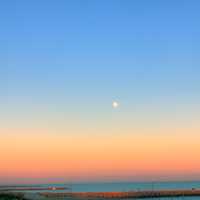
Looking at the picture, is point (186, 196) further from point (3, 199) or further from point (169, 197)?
point (3, 199)

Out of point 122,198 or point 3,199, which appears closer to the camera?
point 3,199

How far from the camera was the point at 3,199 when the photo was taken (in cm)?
5669

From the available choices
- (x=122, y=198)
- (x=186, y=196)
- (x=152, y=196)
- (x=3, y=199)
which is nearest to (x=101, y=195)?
(x=122, y=198)

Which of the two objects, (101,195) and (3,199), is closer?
(3,199)

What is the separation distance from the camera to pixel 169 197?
A: 3762 inches

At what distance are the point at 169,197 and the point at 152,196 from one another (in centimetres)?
449

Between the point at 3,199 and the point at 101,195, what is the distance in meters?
44.7

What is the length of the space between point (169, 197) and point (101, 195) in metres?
17.5

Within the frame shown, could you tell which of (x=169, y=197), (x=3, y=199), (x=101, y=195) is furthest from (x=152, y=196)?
(x=3, y=199)

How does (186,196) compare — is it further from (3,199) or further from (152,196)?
A: (3,199)

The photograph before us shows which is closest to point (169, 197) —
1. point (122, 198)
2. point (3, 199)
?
point (122, 198)

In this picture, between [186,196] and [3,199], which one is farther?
[186,196]

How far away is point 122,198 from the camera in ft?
306

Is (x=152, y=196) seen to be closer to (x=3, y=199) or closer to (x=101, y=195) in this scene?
(x=101, y=195)
